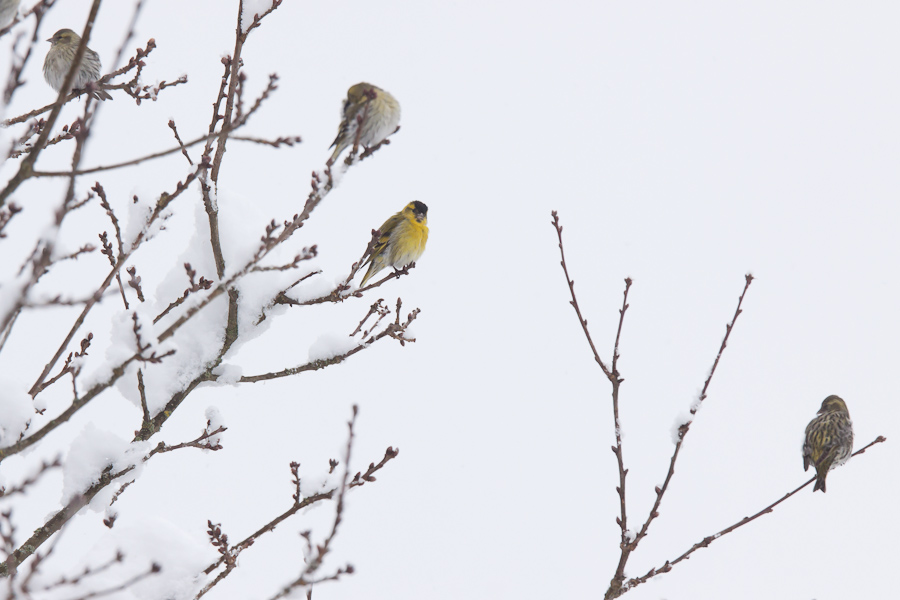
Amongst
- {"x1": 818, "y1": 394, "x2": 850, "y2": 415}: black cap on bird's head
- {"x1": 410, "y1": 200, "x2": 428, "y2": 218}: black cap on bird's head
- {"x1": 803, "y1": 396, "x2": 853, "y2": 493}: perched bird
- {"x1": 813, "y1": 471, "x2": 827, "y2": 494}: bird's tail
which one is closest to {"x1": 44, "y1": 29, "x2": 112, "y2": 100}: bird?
{"x1": 410, "y1": 200, "x2": 428, "y2": 218}: black cap on bird's head

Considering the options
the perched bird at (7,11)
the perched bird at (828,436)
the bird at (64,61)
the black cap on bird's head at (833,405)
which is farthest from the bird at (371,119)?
the black cap on bird's head at (833,405)

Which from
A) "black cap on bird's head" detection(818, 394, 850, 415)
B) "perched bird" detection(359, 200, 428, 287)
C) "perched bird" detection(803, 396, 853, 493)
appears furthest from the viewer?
"perched bird" detection(359, 200, 428, 287)

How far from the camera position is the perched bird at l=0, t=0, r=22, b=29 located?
10.6ft

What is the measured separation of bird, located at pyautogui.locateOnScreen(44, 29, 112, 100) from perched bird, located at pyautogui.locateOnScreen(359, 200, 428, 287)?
3037 mm

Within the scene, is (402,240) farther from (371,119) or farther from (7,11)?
(7,11)

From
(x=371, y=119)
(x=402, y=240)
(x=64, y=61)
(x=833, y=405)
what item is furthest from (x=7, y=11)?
(x=833, y=405)

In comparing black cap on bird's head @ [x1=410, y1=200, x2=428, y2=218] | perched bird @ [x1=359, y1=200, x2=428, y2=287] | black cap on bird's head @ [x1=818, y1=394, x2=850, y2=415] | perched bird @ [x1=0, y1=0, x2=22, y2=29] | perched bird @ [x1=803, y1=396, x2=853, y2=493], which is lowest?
perched bird @ [x1=0, y1=0, x2=22, y2=29]

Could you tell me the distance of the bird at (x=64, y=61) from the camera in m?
6.62

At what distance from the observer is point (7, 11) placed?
3.25 meters

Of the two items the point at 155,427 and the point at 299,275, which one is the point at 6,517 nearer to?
the point at 155,427

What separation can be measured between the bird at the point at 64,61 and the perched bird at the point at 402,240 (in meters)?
3.04

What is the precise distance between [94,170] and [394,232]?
5.41 meters

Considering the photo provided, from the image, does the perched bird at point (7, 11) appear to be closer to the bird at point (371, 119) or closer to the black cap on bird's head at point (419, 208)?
the bird at point (371, 119)

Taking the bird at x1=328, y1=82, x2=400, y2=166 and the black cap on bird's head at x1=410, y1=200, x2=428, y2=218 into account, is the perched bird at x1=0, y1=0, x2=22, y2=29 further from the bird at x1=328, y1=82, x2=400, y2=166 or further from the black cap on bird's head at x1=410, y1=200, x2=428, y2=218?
the black cap on bird's head at x1=410, y1=200, x2=428, y2=218
